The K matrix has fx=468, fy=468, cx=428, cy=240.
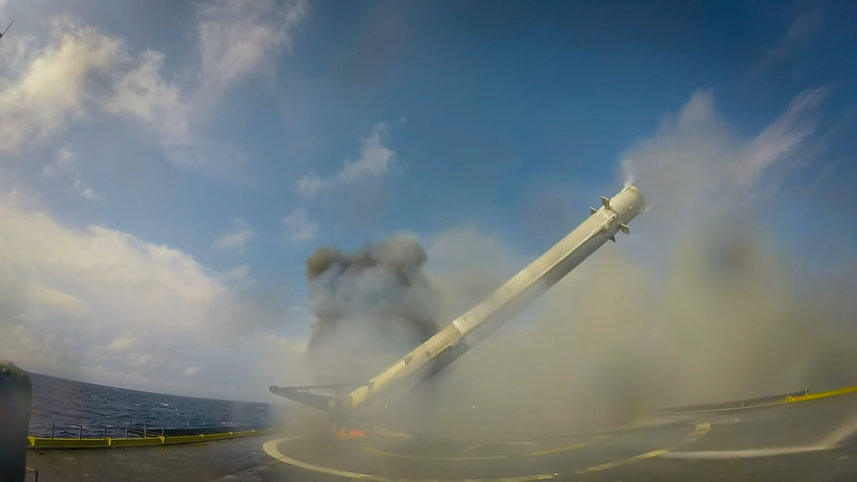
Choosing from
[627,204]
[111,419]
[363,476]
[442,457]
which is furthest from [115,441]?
[111,419]

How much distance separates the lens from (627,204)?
910 inches

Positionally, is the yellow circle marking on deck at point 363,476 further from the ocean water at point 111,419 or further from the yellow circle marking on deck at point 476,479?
the ocean water at point 111,419

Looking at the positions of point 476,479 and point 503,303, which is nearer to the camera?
point 476,479

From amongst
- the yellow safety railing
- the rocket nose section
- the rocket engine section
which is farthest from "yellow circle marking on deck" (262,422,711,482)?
the rocket nose section

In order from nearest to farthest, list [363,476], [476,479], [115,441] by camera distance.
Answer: [476,479]
[363,476]
[115,441]

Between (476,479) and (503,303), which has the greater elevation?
(503,303)

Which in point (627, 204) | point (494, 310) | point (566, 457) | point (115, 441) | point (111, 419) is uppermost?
point (627, 204)

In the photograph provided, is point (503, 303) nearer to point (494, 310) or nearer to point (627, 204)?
point (494, 310)

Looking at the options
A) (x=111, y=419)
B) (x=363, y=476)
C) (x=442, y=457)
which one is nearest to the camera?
(x=363, y=476)

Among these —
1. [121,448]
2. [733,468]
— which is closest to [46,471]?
[121,448]

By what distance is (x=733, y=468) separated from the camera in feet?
41.8

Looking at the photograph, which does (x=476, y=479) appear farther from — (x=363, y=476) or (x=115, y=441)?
(x=115, y=441)

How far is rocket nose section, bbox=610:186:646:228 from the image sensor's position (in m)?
23.0

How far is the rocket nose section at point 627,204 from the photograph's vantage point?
2300 centimetres
